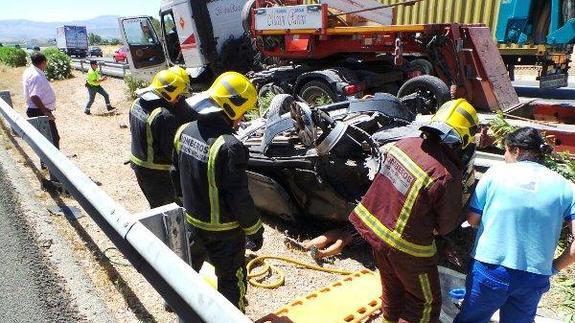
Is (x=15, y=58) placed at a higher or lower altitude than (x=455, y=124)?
lower

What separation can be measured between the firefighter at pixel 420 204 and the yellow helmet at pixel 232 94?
939 mm

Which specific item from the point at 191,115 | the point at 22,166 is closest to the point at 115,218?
the point at 191,115

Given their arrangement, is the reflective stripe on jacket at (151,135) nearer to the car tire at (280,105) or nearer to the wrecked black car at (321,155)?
the wrecked black car at (321,155)

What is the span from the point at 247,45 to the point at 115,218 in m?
9.69

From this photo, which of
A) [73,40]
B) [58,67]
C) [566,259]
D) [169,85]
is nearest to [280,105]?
[169,85]

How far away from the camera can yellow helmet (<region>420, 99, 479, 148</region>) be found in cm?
240

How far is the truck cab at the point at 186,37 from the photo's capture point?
34.9ft

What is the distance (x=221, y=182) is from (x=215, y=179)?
0.04m

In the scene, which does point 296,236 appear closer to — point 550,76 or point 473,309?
point 473,309

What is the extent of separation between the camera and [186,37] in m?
10.8

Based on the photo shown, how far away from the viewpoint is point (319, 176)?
13.5 ft

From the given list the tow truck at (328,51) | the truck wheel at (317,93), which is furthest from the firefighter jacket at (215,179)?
the truck wheel at (317,93)

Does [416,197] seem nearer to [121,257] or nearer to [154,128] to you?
[154,128]

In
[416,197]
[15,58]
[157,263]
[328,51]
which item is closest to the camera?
[157,263]
